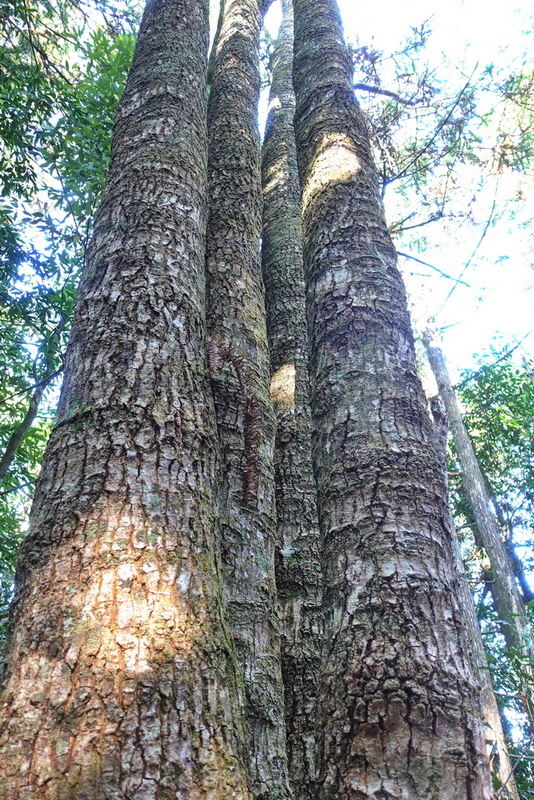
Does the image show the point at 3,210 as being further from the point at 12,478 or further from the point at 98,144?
the point at 12,478

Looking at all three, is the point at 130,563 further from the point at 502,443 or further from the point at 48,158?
the point at 502,443

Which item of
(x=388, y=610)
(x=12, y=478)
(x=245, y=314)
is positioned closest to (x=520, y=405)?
(x=12, y=478)

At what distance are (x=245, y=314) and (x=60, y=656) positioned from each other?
1543 millimetres

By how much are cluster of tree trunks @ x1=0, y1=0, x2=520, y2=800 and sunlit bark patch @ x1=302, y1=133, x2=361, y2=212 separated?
0.04 feet

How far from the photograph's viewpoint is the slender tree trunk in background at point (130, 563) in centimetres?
104

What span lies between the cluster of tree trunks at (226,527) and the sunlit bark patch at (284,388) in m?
0.40

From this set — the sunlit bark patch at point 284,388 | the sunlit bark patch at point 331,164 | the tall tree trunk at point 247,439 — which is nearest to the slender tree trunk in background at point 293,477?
the sunlit bark patch at point 284,388

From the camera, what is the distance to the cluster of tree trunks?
1.11 metres

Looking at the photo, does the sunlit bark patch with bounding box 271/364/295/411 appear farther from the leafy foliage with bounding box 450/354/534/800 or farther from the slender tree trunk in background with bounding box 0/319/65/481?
the leafy foliage with bounding box 450/354/534/800

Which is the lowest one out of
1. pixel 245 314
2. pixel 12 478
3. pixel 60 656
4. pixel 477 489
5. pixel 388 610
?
pixel 60 656

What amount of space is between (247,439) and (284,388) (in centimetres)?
104

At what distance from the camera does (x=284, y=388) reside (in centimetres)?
314

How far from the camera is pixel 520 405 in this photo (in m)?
11.2

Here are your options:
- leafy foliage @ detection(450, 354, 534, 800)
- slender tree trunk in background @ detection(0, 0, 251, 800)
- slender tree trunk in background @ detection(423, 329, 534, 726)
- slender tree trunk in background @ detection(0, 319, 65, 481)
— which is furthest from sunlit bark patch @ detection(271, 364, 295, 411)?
leafy foliage @ detection(450, 354, 534, 800)
